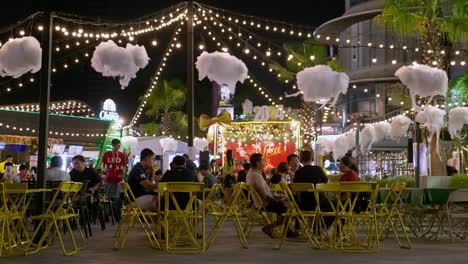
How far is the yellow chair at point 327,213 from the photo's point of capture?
25.5 feet

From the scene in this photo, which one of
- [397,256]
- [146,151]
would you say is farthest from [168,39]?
[397,256]

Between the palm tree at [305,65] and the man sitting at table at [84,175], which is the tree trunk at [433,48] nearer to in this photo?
the man sitting at table at [84,175]

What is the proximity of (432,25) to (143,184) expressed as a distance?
9502mm

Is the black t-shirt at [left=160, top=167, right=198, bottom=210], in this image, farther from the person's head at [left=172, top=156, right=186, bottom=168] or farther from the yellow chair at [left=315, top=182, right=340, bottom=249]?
the yellow chair at [left=315, top=182, right=340, bottom=249]

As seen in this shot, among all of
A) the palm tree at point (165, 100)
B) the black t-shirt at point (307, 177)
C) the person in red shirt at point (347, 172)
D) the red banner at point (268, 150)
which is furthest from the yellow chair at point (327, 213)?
the palm tree at point (165, 100)

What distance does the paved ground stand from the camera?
7062 mm

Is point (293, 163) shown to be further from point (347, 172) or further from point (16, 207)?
point (16, 207)

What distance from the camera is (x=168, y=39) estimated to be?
1822cm

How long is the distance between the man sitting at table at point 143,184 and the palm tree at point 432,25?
8.38 metres

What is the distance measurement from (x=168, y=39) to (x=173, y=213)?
1107 centimetres

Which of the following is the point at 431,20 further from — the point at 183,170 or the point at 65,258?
the point at 65,258

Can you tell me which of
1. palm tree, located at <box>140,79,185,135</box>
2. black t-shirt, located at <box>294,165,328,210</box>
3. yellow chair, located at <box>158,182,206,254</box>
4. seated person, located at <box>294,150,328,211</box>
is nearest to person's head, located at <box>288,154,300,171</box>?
seated person, located at <box>294,150,328,211</box>

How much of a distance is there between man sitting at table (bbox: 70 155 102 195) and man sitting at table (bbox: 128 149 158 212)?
1.45 m

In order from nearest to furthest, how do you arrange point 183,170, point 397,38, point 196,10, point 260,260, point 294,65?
point 260,260
point 183,170
point 196,10
point 294,65
point 397,38
